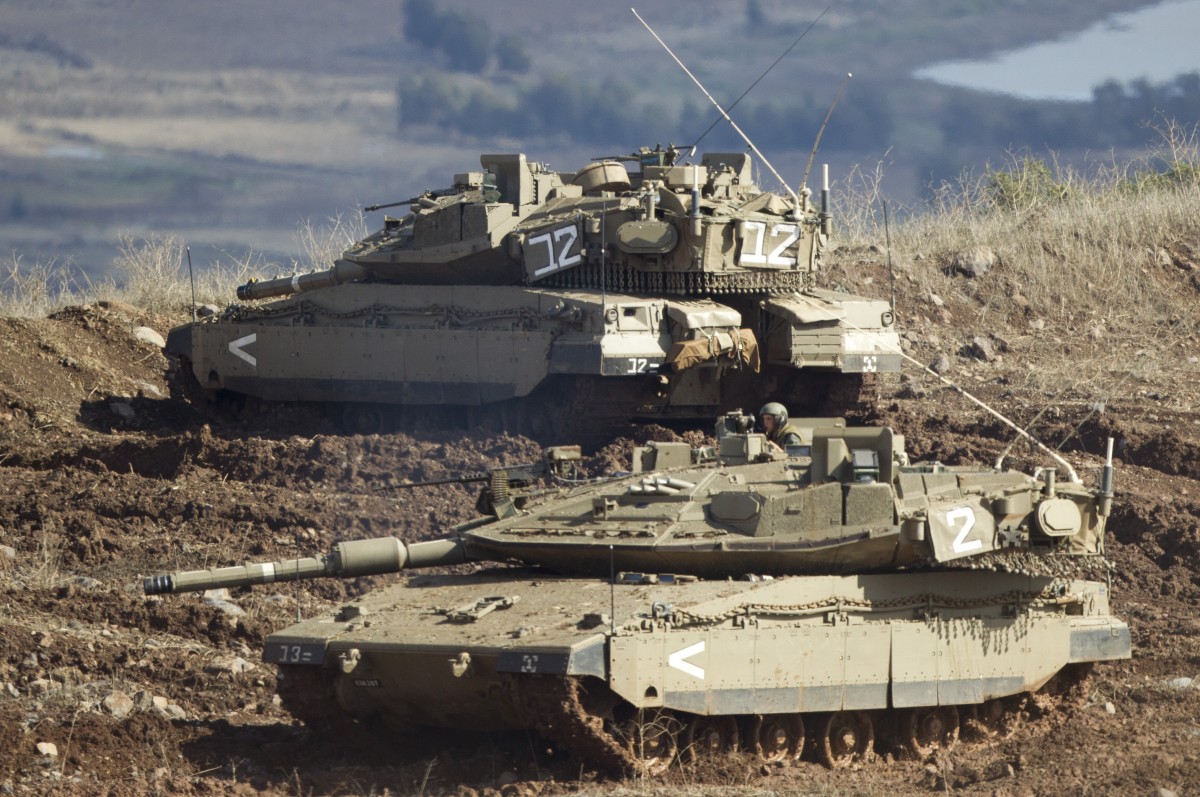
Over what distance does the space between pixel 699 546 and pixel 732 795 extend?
161 centimetres

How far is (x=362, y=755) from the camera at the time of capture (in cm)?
1112

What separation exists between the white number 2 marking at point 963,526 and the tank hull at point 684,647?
39 cm

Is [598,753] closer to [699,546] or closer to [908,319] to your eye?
[699,546]

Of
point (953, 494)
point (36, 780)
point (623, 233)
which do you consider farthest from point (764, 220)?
point (36, 780)

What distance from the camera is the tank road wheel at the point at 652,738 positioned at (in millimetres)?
10156

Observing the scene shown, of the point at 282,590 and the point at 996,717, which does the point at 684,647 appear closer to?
the point at 996,717

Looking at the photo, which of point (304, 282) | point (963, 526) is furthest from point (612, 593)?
point (304, 282)

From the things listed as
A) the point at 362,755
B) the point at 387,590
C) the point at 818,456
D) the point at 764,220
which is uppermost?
the point at 764,220

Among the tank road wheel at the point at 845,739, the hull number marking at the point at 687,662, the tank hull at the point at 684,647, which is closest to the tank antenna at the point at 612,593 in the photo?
the tank hull at the point at 684,647

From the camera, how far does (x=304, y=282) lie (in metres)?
23.4

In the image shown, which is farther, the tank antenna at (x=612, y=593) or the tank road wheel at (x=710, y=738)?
the tank road wheel at (x=710, y=738)

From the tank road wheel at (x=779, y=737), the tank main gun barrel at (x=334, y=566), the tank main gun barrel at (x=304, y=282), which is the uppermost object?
the tank main gun barrel at (x=304, y=282)

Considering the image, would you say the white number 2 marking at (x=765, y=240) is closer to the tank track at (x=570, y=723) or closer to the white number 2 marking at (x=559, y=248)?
the white number 2 marking at (x=559, y=248)

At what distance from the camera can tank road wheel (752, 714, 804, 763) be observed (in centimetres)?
Result: 1084
